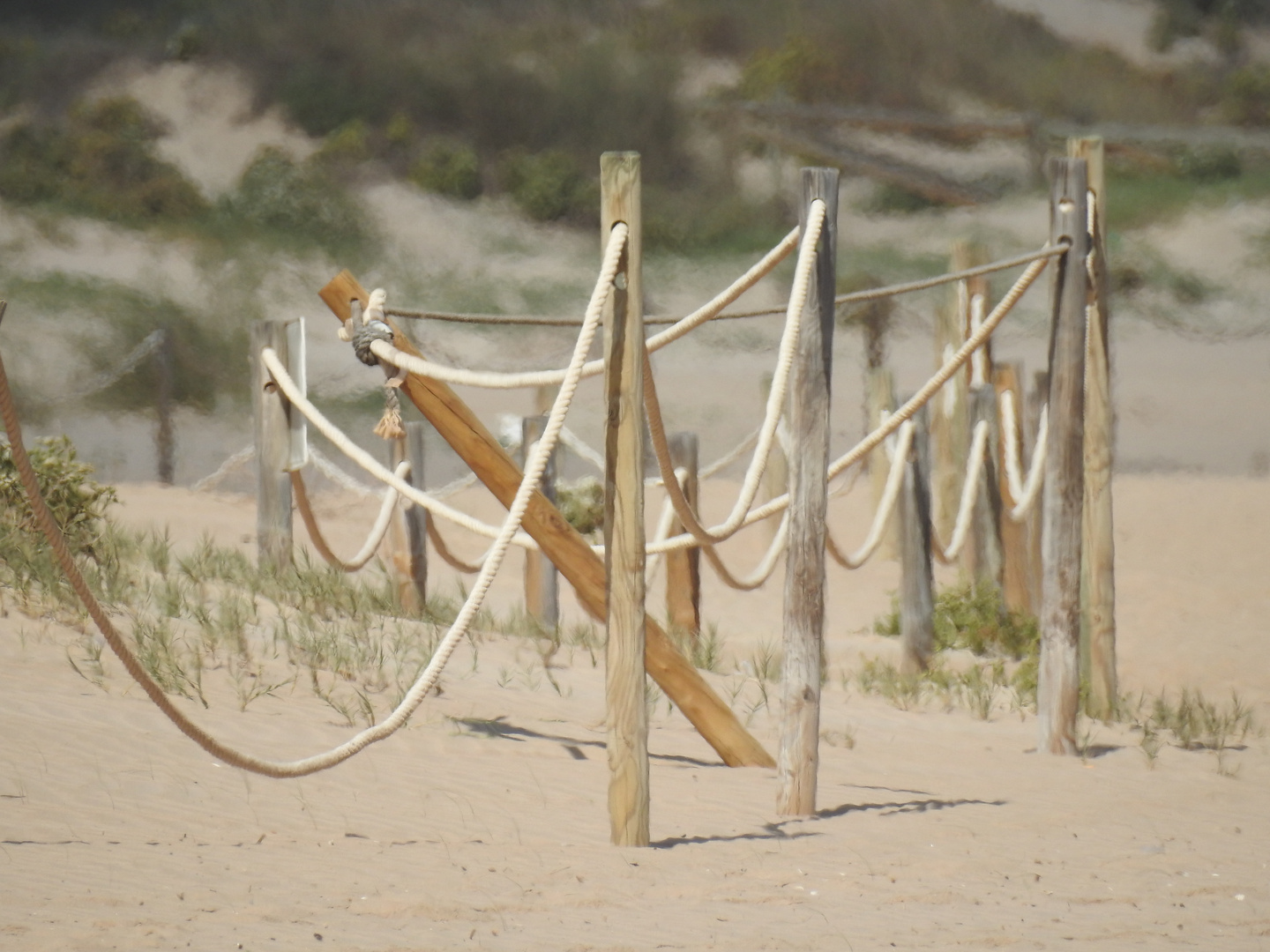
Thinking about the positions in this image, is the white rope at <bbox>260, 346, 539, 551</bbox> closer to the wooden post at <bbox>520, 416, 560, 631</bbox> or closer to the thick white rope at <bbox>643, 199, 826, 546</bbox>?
the thick white rope at <bbox>643, 199, 826, 546</bbox>

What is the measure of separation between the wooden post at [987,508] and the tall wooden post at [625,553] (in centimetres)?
372

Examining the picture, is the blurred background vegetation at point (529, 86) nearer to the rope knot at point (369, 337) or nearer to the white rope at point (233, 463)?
the white rope at point (233, 463)

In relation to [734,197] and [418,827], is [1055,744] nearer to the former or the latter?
[418,827]

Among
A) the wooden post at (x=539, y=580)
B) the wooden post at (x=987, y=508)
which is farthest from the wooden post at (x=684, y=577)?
the wooden post at (x=987, y=508)

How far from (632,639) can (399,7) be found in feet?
84.8

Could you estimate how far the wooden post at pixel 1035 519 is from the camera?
24.3ft

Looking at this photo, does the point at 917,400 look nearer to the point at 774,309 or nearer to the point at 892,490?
the point at 774,309

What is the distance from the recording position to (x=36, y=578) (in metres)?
5.38

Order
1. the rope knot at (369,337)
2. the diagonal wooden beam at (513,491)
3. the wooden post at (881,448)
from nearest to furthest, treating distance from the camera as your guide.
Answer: the rope knot at (369,337)
the diagonal wooden beam at (513,491)
the wooden post at (881,448)

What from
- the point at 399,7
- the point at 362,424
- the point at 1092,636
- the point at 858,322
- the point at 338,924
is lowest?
the point at 338,924

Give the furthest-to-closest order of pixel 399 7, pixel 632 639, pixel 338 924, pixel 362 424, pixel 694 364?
pixel 399 7 → pixel 694 364 → pixel 362 424 → pixel 632 639 → pixel 338 924

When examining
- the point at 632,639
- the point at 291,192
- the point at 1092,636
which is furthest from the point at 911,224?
the point at 632,639

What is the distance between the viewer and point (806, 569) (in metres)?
4.02

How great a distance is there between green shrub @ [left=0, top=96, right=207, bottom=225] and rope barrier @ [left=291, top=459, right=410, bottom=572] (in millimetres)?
16347
